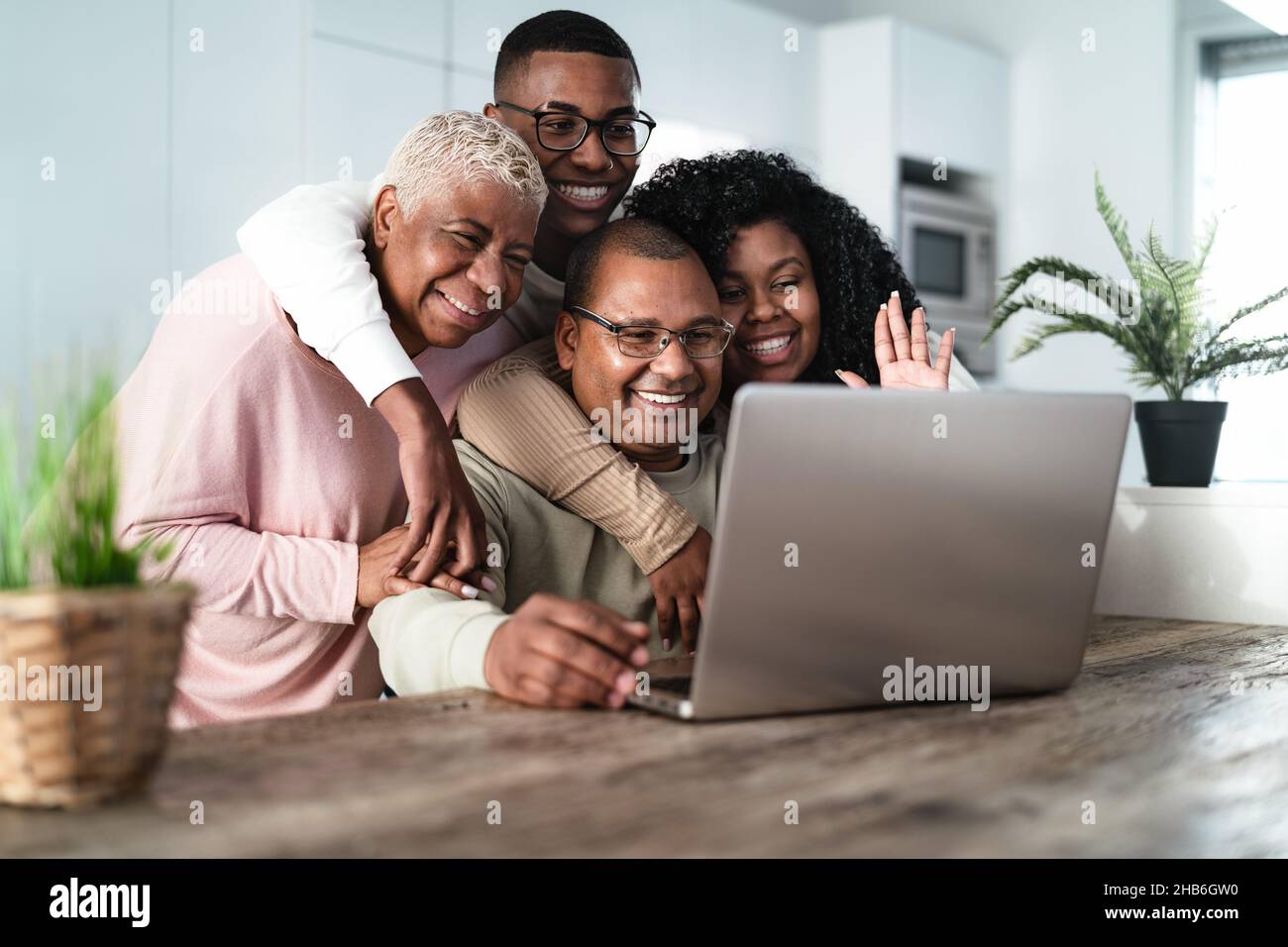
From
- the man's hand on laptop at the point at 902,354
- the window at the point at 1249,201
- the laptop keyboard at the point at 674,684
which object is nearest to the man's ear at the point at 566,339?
the man's hand on laptop at the point at 902,354

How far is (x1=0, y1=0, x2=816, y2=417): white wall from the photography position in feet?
8.55

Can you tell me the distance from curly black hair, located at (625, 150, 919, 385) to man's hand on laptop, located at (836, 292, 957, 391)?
0.70 ft

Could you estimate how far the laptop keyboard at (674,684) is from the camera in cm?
110

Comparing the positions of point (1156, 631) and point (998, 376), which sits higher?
point (998, 376)

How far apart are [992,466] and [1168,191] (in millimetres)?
3844

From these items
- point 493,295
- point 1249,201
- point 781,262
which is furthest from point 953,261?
point 493,295

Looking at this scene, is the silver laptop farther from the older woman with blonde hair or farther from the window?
the window

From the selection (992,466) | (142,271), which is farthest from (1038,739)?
(142,271)

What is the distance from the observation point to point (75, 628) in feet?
2.36

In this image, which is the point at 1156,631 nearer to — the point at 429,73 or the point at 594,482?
the point at 594,482

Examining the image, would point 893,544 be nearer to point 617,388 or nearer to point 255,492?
point 617,388

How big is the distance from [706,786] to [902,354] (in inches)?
42.6

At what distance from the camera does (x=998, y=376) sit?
4.70m
